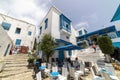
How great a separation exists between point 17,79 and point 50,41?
7361 millimetres

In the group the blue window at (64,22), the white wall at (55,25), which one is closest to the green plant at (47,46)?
the white wall at (55,25)

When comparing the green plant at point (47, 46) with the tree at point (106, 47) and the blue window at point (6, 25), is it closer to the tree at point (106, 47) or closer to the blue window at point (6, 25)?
the tree at point (106, 47)

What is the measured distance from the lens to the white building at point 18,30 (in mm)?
20867

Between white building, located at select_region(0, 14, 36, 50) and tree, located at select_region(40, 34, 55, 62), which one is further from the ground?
white building, located at select_region(0, 14, 36, 50)

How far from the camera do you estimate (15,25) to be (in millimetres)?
22562

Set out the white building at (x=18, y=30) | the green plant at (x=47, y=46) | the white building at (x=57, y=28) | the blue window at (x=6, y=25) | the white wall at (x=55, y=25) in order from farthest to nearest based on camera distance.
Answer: the white building at (x=18, y=30) < the blue window at (x=6, y=25) < the white wall at (x=55, y=25) < the white building at (x=57, y=28) < the green plant at (x=47, y=46)

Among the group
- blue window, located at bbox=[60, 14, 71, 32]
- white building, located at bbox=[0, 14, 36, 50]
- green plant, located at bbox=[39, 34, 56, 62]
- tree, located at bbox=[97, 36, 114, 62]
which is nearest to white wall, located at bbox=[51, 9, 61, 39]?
blue window, located at bbox=[60, 14, 71, 32]

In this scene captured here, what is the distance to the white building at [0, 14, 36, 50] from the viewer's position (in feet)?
68.5

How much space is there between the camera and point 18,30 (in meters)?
23.2

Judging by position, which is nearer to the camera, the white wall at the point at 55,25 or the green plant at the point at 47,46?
the green plant at the point at 47,46

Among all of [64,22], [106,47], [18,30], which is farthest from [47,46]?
[18,30]

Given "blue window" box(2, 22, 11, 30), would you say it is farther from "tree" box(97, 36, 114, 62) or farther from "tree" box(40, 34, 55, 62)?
"tree" box(97, 36, 114, 62)

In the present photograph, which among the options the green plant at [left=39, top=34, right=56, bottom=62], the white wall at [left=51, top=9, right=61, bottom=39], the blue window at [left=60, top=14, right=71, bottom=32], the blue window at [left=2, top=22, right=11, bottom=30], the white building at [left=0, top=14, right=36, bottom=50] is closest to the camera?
the green plant at [left=39, top=34, right=56, bottom=62]

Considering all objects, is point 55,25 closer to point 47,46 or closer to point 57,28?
point 57,28
